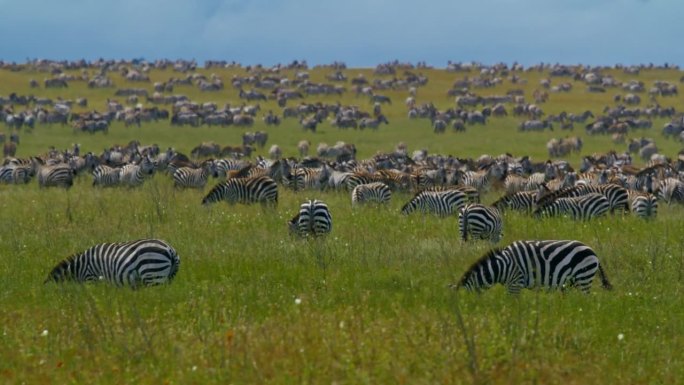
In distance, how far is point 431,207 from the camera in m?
24.9

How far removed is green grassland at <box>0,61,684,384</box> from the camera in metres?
10.1

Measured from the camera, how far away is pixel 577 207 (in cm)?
2334

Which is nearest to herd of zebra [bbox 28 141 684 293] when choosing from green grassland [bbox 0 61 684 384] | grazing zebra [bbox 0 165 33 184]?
grazing zebra [bbox 0 165 33 184]

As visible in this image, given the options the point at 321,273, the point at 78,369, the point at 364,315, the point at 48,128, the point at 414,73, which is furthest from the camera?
the point at 414,73

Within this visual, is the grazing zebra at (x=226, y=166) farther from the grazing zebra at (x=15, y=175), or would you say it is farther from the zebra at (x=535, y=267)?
the zebra at (x=535, y=267)

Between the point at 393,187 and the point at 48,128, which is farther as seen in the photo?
the point at 48,128

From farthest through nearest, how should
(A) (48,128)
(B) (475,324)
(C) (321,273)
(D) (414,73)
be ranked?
(D) (414,73)
(A) (48,128)
(C) (321,273)
(B) (475,324)

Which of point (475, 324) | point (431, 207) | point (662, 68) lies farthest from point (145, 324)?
point (662, 68)

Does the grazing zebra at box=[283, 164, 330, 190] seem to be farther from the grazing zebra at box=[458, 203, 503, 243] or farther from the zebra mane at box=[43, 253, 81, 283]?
the zebra mane at box=[43, 253, 81, 283]

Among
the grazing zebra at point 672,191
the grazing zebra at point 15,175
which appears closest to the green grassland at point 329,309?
the grazing zebra at point 672,191

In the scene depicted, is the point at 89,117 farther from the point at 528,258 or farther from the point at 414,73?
the point at 528,258

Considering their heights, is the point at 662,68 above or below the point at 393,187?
above

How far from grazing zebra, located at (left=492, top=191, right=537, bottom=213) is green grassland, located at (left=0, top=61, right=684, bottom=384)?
6.37 ft

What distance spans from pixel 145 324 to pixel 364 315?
2.95 metres
